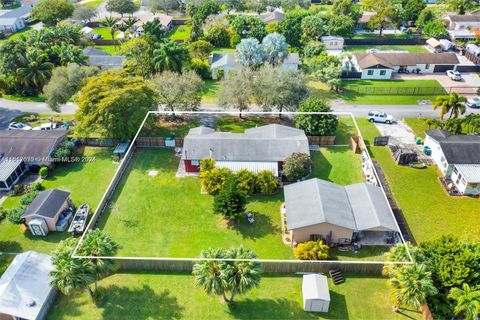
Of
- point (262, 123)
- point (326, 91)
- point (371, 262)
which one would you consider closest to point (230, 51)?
point (326, 91)

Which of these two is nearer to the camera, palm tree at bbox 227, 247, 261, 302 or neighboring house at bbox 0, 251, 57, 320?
palm tree at bbox 227, 247, 261, 302

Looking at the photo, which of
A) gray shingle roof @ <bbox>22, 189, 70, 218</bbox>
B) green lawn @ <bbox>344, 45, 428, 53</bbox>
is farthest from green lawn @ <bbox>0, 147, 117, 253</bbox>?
green lawn @ <bbox>344, 45, 428, 53</bbox>

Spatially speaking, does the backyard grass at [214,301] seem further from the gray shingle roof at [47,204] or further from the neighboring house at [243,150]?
the neighboring house at [243,150]

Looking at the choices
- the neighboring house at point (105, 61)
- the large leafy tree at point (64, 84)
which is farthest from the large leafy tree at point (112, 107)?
the neighboring house at point (105, 61)

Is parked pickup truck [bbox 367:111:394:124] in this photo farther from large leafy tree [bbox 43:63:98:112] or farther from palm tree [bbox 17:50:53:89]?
palm tree [bbox 17:50:53:89]

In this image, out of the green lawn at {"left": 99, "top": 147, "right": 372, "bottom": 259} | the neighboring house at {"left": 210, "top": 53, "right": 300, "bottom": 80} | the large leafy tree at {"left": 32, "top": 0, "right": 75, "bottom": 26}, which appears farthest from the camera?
the large leafy tree at {"left": 32, "top": 0, "right": 75, "bottom": 26}

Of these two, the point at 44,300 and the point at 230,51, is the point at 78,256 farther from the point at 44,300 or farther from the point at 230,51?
the point at 230,51

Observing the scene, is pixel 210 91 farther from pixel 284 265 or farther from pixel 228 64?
pixel 284 265

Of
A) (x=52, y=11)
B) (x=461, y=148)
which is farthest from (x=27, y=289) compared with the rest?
(x=52, y=11)
